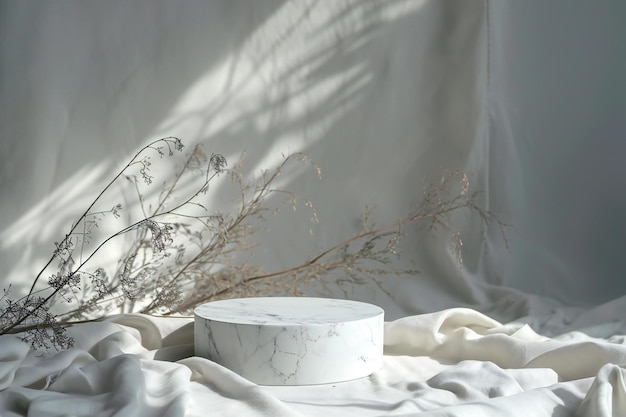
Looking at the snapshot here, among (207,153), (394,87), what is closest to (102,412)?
(207,153)

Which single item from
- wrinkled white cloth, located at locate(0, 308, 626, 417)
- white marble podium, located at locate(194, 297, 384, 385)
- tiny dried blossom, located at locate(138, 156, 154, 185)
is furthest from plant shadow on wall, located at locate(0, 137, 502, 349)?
white marble podium, located at locate(194, 297, 384, 385)

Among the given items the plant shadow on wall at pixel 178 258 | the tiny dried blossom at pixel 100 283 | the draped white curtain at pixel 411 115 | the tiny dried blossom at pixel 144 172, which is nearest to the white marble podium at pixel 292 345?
the tiny dried blossom at pixel 100 283

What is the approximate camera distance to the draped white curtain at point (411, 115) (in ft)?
10.8

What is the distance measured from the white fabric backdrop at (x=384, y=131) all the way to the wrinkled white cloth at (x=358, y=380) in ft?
0.04

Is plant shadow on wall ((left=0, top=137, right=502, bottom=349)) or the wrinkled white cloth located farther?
plant shadow on wall ((left=0, top=137, right=502, bottom=349))

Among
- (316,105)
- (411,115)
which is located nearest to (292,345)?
(316,105)

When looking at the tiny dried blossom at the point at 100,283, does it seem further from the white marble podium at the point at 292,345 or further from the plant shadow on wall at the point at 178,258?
the white marble podium at the point at 292,345

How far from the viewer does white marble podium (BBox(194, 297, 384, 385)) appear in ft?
7.83

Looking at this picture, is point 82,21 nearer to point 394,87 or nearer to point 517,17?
point 394,87

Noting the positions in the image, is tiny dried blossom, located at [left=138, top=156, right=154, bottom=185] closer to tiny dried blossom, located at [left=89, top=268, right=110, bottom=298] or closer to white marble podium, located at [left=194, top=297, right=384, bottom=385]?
tiny dried blossom, located at [left=89, top=268, right=110, bottom=298]

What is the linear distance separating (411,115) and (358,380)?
5.40ft

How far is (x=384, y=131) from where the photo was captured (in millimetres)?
3770

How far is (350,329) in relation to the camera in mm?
2436

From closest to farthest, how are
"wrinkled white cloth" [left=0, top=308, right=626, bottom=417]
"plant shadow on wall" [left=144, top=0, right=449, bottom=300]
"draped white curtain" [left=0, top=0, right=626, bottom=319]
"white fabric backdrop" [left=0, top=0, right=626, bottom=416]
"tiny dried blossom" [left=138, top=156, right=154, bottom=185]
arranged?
1. "wrinkled white cloth" [left=0, top=308, right=626, bottom=417]
2. "tiny dried blossom" [left=138, top=156, right=154, bottom=185]
3. "white fabric backdrop" [left=0, top=0, right=626, bottom=416]
4. "draped white curtain" [left=0, top=0, right=626, bottom=319]
5. "plant shadow on wall" [left=144, top=0, right=449, bottom=300]
